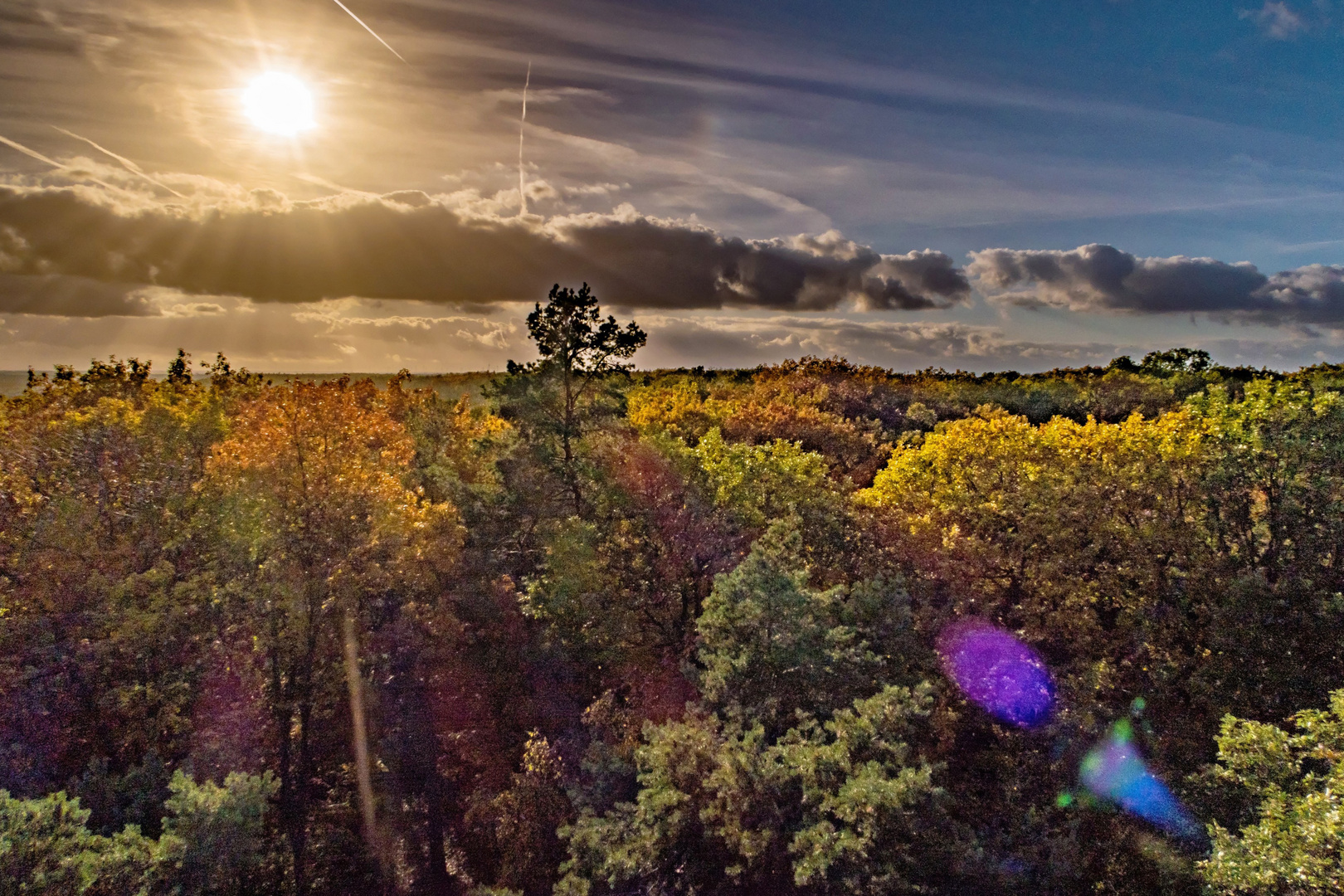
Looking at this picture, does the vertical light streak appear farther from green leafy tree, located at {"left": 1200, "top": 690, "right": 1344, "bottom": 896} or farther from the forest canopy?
green leafy tree, located at {"left": 1200, "top": 690, "right": 1344, "bottom": 896}

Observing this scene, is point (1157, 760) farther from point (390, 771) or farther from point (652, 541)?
point (390, 771)

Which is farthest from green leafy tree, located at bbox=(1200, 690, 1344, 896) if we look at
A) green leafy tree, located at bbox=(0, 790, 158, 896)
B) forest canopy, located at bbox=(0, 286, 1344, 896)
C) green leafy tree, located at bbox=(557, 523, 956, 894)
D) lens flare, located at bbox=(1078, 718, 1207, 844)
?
green leafy tree, located at bbox=(0, 790, 158, 896)

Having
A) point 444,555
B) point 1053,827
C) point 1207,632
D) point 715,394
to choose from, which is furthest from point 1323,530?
point 715,394

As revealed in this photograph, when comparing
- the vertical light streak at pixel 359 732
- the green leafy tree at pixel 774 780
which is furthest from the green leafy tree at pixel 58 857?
the vertical light streak at pixel 359 732

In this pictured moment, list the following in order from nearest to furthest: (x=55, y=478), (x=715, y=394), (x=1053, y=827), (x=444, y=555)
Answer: (x=1053, y=827) < (x=55, y=478) < (x=444, y=555) < (x=715, y=394)

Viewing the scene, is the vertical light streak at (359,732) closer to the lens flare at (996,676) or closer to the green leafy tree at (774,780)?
the green leafy tree at (774,780)

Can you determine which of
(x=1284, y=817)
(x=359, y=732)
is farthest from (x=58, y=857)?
(x=1284, y=817)
